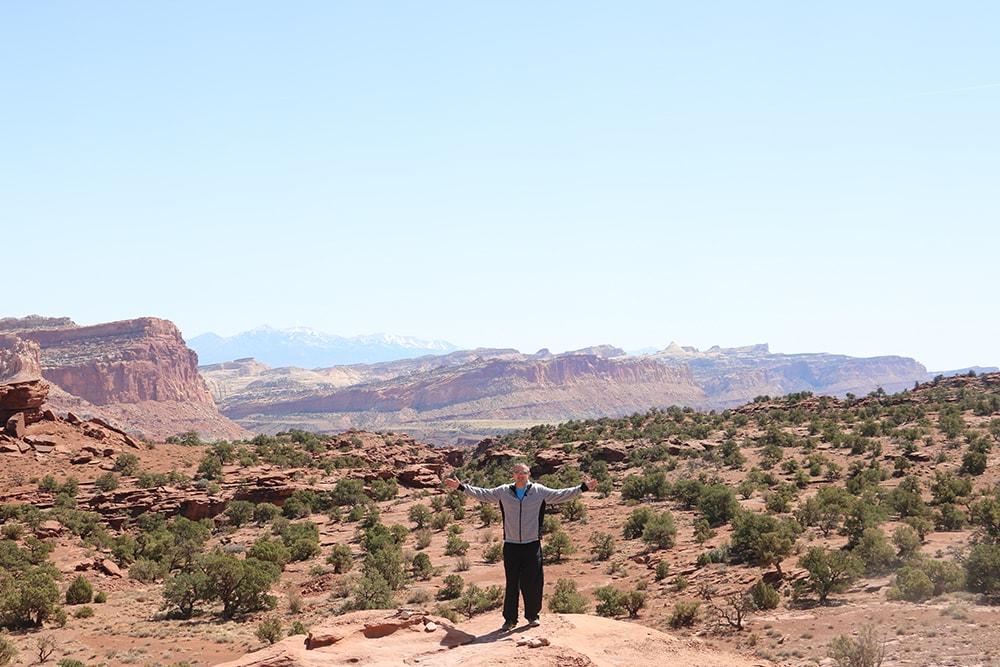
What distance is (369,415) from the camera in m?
192

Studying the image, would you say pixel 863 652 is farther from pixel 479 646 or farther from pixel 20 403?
pixel 20 403

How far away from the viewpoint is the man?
28.8 ft

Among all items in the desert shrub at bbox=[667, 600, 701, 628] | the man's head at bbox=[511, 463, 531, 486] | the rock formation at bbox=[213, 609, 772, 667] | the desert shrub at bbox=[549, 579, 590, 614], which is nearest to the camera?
the rock formation at bbox=[213, 609, 772, 667]

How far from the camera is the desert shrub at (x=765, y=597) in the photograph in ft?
51.0

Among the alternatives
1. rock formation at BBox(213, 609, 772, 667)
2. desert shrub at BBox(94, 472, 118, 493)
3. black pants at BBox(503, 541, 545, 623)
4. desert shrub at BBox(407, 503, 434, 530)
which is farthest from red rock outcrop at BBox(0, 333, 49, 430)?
black pants at BBox(503, 541, 545, 623)

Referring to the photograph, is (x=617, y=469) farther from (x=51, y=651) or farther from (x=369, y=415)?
(x=369, y=415)

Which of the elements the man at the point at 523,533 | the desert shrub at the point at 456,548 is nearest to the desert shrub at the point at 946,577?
the man at the point at 523,533

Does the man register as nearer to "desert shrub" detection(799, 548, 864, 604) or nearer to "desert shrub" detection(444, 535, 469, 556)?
"desert shrub" detection(799, 548, 864, 604)

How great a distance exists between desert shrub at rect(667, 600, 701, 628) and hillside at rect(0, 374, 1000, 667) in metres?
0.04

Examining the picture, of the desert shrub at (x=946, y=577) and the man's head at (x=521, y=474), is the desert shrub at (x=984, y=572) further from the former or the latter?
the man's head at (x=521, y=474)

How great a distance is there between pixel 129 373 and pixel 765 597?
158346 mm

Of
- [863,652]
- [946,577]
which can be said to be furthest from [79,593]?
[946,577]

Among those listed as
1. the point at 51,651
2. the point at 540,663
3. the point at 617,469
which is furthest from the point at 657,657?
the point at 617,469

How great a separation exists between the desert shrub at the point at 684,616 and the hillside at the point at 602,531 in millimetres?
42
